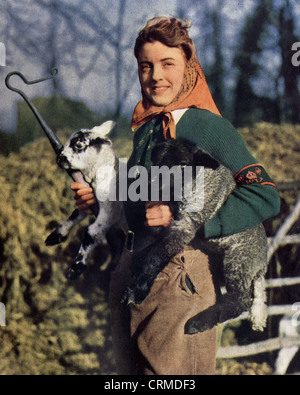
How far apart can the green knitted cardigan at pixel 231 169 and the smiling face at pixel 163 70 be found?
171 millimetres

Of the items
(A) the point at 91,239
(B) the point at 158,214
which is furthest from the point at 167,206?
(A) the point at 91,239

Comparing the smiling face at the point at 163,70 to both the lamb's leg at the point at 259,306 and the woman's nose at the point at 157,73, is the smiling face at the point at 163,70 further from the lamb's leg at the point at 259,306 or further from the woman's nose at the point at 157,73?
the lamb's leg at the point at 259,306

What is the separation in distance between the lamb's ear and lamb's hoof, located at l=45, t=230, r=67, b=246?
2.72ft

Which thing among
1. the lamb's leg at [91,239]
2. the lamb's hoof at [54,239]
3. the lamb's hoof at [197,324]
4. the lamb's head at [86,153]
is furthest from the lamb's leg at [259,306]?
the lamb's hoof at [54,239]

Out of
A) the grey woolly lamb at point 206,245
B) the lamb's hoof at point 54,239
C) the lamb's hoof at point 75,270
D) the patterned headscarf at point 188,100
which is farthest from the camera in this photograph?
the lamb's hoof at point 54,239

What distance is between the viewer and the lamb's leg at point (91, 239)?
3137 mm

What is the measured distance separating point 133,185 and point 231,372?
174 cm

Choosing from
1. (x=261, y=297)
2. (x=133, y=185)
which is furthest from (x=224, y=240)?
(x=133, y=185)

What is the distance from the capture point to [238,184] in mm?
2955

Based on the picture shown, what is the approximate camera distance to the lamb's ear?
319 centimetres

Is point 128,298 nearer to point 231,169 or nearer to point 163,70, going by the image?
point 231,169

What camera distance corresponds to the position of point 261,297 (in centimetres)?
312

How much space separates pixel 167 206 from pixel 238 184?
1.62 ft

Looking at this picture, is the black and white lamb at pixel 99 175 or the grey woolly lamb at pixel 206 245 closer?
the grey woolly lamb at pixel 206 245
